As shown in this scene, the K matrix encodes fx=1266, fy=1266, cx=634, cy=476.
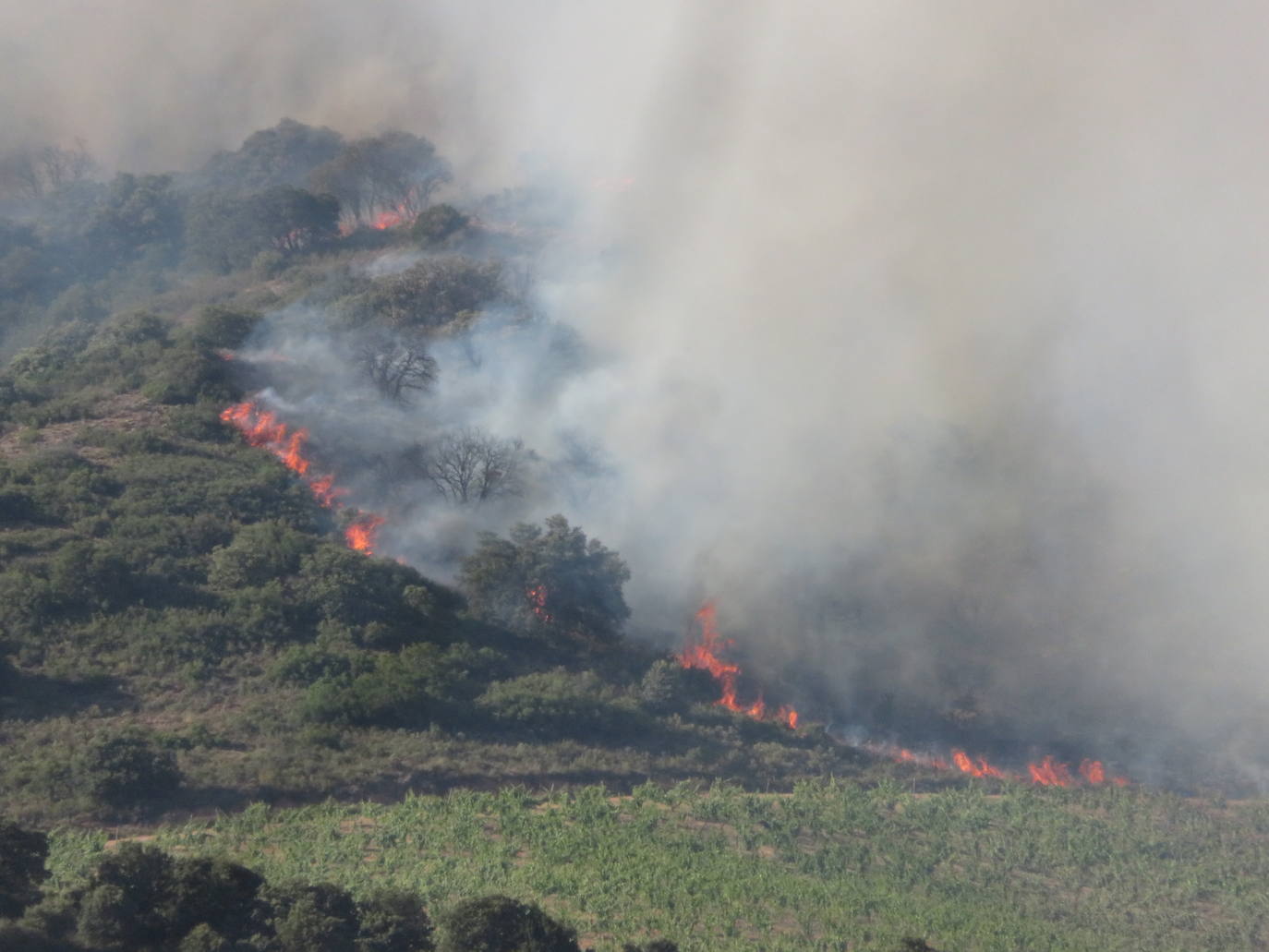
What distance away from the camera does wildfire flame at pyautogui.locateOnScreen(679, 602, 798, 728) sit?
43.1m

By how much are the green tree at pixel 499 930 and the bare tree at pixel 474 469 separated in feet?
94.9

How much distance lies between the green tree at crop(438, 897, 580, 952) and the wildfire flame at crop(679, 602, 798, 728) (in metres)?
20.2

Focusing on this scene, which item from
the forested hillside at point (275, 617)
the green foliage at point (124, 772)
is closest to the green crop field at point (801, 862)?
the green foliage at point (124, 772)

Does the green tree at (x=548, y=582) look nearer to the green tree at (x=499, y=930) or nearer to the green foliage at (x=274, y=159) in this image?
the green tree at (x=499, y=930)

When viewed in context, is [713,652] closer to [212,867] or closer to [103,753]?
[103,753]

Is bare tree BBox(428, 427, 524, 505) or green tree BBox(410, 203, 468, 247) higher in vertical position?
green tree BBox(410, 203, 468, 247)

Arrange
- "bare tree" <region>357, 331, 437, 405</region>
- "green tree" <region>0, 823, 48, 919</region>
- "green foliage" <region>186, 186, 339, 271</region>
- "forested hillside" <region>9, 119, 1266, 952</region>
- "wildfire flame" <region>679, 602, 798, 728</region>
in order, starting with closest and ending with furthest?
1. "green tree" <region>0, 823, 48, 919</region>
2. "forested hillside" <region>9, 119, 1266, 952</region>
3. "wildfire flame" <region>679, 602, 798, 728</region>
4. "bare tree" <region>357, 331, 437, 405</region>
5. "green foliage" <region>186, 186, 339, 271</region>

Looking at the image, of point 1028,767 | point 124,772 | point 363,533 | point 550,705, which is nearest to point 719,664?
point 550,705

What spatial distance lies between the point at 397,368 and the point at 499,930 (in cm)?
3863

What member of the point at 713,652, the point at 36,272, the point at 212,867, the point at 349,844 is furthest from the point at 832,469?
the point at 36,272

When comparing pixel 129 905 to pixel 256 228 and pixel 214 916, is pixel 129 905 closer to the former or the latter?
pixel 214 916

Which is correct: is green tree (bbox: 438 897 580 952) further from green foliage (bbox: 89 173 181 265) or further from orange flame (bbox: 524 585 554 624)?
green foliage (bbox: 89 173 181 265)

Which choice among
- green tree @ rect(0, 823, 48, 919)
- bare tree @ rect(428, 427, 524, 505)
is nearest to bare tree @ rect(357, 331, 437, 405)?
bare tree @ rect(428, 427, 524, 505)

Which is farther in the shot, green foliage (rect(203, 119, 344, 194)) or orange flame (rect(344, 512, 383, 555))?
green foliage (rect(203, 119, 344, 194))
